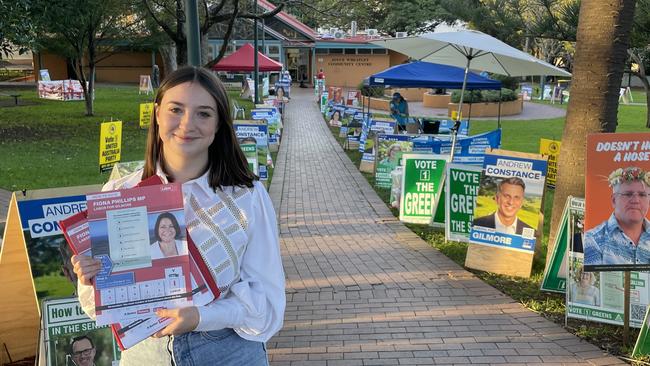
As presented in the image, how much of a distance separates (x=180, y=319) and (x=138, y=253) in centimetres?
24

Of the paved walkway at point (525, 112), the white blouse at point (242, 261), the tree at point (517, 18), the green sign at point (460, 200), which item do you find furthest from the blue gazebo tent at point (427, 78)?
the paved walkway at point (525, 112)

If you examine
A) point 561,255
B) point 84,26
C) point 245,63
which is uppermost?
point 84,26

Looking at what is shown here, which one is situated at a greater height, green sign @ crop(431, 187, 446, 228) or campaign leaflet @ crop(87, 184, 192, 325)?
campaign leaflet @ crop(87, 184, 192, 325)

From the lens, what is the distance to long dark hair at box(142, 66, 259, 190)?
1.93 metres

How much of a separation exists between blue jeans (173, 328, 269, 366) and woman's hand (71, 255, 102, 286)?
1.15 ft

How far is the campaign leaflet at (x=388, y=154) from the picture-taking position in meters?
10.8

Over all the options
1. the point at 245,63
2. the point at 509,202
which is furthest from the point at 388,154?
the point at 245,63

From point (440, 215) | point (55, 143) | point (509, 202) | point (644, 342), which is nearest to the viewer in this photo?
point (644, 342)

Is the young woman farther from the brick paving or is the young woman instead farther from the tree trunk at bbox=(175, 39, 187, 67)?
the tree trunk at bbox=(175, 39, 187, 67)

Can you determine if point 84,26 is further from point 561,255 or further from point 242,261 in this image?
point 242,261

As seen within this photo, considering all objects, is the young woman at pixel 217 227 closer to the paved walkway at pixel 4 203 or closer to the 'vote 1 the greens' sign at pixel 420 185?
the 'vote 1 the greens' sign at pixel 420 185

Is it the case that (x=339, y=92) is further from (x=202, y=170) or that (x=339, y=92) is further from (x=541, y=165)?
(x=202, y=170)

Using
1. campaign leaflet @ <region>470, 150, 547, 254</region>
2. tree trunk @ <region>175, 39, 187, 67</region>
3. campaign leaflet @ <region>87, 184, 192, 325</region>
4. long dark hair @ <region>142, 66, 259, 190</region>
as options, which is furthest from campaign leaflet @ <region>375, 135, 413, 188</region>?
campaign leaflet @ <region>87, 184, 192, 325</region>

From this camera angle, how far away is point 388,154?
36.0 ft
